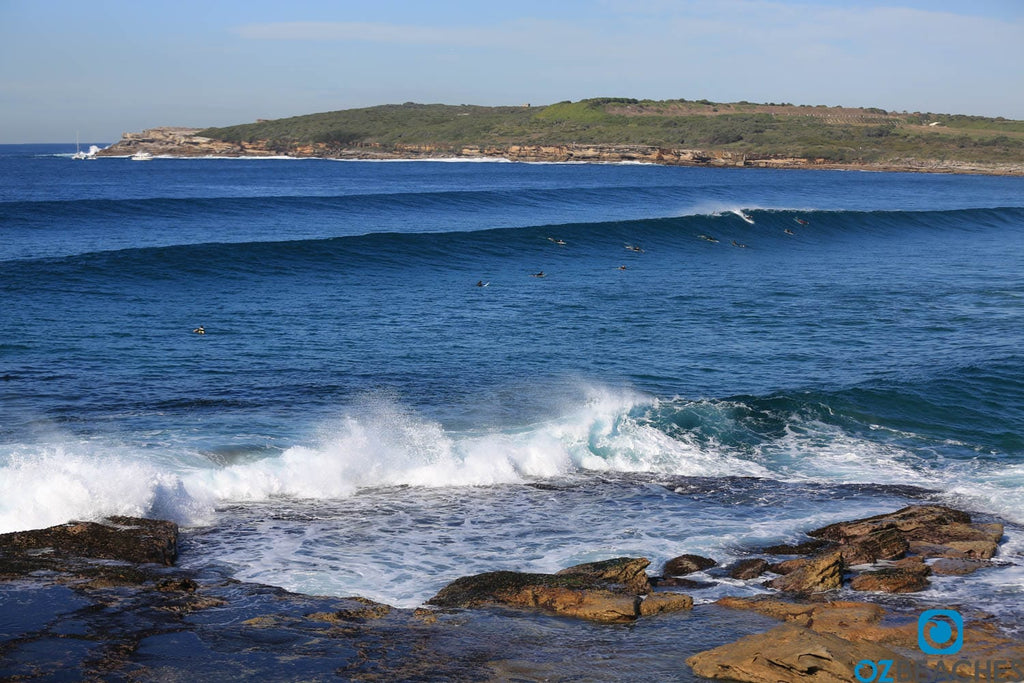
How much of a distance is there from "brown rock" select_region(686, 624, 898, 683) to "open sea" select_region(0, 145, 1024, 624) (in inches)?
65.2

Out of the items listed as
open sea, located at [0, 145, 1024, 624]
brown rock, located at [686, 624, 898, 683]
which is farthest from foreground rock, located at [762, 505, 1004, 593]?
brown rock, located at [686, 624, 898, 683]

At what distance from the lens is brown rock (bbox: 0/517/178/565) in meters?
10.6

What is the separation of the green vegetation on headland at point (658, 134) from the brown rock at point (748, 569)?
337 ft

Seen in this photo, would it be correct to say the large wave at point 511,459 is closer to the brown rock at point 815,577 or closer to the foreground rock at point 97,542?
the foreground rock at point 97,542

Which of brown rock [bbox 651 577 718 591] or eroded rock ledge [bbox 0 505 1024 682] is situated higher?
eroded rock ledge [bbox 0 505 1024 682]

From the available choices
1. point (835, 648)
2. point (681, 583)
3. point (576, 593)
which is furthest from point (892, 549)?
point (576, 593)

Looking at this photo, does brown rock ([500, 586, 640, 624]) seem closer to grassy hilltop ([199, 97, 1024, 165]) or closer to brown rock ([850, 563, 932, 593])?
brown rock ([850, 563, 932, 593])

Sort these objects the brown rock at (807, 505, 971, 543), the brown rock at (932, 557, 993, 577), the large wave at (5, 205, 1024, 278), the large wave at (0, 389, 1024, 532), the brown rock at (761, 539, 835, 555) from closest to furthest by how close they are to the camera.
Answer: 1. the brown rock at (932, 557, 993, 577)
2. the brown rock at (761, 539, 835, 555)
3. the brown rock at (807, 505, 971, 543)
4. the large wave at (0, 389, 1024, 532)
5. the large wave at (5, 205, 1024, 278)

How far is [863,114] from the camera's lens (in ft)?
516

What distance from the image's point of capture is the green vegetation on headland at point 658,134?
4525 inches

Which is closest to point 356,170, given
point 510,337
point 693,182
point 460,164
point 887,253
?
point 460,164
